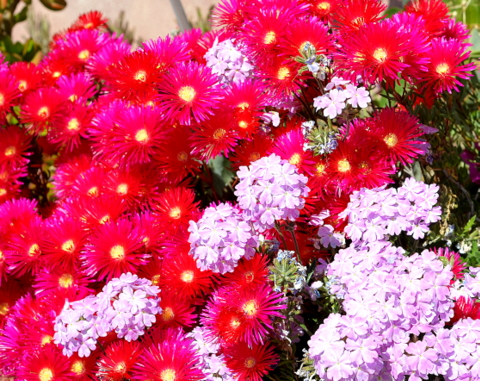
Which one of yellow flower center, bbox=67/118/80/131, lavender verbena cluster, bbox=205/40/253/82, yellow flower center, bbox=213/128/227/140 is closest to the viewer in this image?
yellow flower center, bbox=213/128/227/140

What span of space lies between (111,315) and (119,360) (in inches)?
4.1

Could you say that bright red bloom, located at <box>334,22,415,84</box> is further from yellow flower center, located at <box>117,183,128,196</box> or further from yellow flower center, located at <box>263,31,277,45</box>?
yellow flower center, located at <box>117,183,128,196</box>

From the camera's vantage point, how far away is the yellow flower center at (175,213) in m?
1.25

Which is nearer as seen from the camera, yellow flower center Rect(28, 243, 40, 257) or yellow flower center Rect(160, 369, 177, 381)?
yellow flower center Rect(160, 369, 177, 381)

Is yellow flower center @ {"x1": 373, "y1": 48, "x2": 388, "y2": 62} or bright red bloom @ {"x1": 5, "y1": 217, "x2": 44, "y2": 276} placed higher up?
yellow flower center @ {"x1": 373, "y1": 48, "x2": 388, "y2": 62}

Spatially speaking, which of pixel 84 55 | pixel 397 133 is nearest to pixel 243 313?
pixel 397 133

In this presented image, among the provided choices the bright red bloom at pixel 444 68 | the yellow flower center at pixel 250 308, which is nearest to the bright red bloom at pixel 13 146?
the yellow flower center at pixel 250 308

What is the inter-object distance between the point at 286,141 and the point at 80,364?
616 mm

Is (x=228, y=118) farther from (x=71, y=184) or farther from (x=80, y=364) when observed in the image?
(x=80, y=364)

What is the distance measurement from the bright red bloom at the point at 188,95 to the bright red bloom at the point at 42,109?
1.22 feet

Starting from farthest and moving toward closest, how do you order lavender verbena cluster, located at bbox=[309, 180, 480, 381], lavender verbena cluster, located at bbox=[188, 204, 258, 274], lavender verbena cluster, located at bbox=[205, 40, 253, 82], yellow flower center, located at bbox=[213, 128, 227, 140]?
lavender verbena cluster, located at bbox=[205, 40, 253, 82] < yellow flower center, located at bbox=[213, 128, 227, 140] < lavender verbena cluster, located at bbox=[188, 204, 258, 274] < lavender verbena cluster, located at bbox=[309, 180, 480, 381]

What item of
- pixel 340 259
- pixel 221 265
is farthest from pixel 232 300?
pixel 340 259

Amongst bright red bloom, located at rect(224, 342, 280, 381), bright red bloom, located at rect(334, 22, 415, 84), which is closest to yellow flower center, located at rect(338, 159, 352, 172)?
bright red bloom, located at rect(334, 22, 415, 84)

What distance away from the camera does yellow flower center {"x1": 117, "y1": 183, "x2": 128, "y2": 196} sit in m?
1.31
